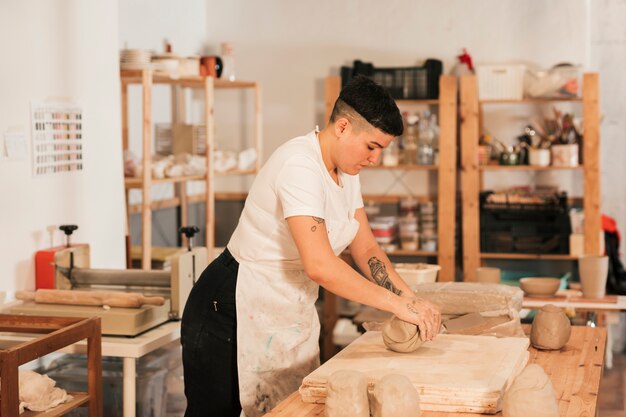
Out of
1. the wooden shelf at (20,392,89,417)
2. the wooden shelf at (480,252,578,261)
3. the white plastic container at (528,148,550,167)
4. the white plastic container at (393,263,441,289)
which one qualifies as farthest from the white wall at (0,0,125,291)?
the white plastic container at (528,148,550,167)

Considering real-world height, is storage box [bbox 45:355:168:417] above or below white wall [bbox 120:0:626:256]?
below

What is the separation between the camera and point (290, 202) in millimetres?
2297

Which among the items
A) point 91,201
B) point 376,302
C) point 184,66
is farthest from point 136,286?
point 184,66

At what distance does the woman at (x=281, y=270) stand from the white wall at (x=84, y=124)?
131 cm

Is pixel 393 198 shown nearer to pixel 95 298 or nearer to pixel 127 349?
pixel 95 298

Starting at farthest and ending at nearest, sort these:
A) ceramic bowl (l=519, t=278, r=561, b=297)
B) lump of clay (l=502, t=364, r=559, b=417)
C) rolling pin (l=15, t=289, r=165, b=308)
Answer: ceramic bowl (l=519, t=278, r=561, b=297)
rolling pin (l=15, t=289, r=165, b=308)
lump of clay (l=502, t=364, r=559, b=417)

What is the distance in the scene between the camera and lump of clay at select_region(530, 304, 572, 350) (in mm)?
2590

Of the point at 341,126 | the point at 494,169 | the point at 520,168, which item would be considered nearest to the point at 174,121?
the point at 494,169

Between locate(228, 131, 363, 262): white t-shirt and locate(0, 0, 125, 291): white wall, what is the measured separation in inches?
55.5

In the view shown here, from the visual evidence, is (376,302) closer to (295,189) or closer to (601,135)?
(295,189)

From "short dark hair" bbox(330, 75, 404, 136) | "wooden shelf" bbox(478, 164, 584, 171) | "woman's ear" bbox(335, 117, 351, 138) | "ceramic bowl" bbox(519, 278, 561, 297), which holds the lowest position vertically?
"ceramic bowl" bbox(519, 278, 561, 297)

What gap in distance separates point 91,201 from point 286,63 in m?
2.73

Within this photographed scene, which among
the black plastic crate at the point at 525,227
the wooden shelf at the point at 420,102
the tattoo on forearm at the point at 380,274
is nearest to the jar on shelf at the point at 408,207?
the black plastic crate at the point at 525,227

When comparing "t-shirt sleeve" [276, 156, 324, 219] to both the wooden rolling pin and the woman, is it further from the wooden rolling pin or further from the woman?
the wooden rolling pin
